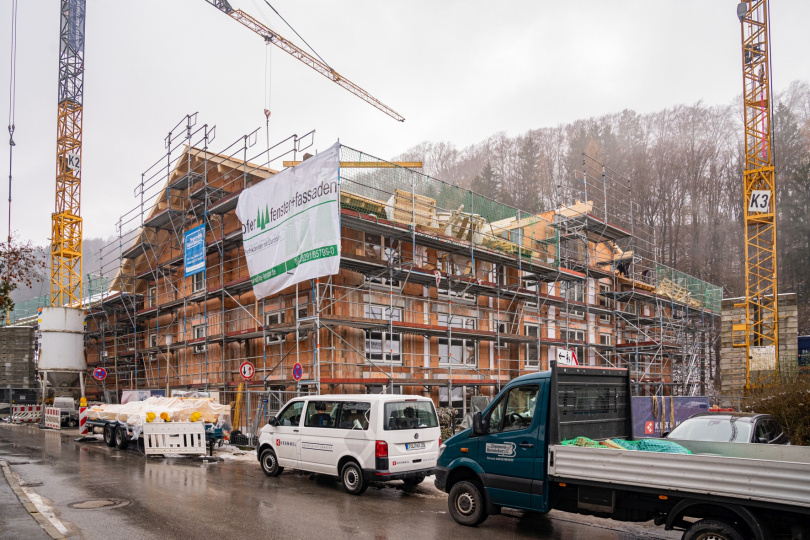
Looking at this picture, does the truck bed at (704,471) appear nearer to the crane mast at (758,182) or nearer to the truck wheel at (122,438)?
the truck wheel at (122,438)

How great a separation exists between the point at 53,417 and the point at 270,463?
19079 mm

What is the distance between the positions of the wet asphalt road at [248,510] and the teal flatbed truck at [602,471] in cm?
69

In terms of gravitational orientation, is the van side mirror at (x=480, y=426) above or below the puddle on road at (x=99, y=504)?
above

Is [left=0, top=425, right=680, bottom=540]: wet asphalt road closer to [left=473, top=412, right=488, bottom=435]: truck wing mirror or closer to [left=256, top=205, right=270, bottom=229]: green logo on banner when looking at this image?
[left=473, top=412, right=488, bottom=435]: truck wing mirror

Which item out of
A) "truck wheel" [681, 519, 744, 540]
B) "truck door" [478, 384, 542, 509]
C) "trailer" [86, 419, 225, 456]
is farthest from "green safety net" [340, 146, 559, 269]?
"truck wheel" [681, 519, 744, 540]

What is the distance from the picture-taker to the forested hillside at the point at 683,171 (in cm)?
5006

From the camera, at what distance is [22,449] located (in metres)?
18.0

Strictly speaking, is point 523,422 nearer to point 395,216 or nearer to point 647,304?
point 395,216

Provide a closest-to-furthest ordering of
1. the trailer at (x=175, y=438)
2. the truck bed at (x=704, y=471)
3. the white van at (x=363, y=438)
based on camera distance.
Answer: the truck bed at (x=704, y=471) < the white van at (x=363, y=438) < the trailer at (x=175, y=438)

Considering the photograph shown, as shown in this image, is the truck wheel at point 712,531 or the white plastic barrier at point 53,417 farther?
Answer: the white plastic barrier at point 53,417

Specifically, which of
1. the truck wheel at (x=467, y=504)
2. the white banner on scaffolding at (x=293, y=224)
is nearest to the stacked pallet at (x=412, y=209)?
the white banner on scaffolding at (x=293, y=224)

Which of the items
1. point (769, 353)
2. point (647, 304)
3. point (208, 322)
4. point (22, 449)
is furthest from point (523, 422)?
point (647, 304)

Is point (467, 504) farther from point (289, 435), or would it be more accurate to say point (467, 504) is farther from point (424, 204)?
point (424, 204)

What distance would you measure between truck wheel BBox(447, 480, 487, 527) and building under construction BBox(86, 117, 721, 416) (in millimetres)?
4485
